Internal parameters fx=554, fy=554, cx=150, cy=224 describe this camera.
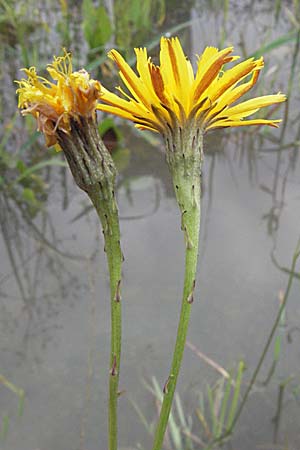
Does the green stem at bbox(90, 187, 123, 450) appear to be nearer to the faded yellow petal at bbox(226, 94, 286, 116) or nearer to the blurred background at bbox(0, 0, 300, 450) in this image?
the faded yellow petal at bbox(226, 94, 286, 116)

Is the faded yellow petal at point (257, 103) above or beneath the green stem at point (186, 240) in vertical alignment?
above

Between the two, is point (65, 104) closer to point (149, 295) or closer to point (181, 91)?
point (181, 91)

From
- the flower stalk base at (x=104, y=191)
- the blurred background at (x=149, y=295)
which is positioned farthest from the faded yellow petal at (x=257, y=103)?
the blurred background at (x=149, y=295)

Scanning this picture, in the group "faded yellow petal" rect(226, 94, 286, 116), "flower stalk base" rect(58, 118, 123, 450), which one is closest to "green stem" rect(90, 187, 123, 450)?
"flower stalk base" rect(58, 118, 123, 450)

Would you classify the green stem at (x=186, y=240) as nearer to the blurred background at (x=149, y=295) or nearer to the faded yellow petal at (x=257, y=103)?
the faded yellow petal at (x=257, y=103)

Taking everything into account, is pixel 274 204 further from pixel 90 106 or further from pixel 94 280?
pixel 90 106

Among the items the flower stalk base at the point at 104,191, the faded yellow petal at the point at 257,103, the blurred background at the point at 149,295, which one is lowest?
the blurred background at the point at 149,295
